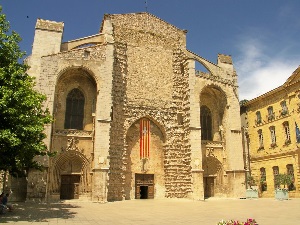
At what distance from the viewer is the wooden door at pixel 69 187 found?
68.8 feet

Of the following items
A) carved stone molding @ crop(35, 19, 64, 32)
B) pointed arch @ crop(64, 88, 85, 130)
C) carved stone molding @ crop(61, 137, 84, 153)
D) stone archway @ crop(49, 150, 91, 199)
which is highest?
carved stone molding @ crop(35, 19, 64, 32)

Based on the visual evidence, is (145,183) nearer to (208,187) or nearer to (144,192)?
(144,192)

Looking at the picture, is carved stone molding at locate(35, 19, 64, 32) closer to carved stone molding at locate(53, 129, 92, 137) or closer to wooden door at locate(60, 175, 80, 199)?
carved stone molding at locate(53, 129, 92, 137)

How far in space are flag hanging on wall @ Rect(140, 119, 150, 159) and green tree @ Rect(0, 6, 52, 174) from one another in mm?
10718

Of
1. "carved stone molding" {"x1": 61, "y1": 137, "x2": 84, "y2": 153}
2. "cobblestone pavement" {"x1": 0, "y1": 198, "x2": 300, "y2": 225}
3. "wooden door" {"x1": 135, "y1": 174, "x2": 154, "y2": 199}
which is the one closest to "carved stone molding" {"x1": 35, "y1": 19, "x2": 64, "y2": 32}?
"carved stone molding" {"x1": 61, "y1": 137, "x2": 84, "y2": 153}

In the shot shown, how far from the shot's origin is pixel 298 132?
25.0m

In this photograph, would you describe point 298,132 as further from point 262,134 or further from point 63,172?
point 63,172

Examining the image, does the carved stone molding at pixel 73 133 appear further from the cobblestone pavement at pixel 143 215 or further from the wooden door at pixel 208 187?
the wooden door at pixel 208 187

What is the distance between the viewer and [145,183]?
23562 mm

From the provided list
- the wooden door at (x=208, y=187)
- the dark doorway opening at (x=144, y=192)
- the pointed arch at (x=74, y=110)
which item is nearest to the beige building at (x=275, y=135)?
the wooden door at (x=208, y=187)

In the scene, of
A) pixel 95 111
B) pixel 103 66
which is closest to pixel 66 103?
pixel 95 111

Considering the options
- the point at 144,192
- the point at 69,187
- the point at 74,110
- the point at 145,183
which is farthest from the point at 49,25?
the point at 144,192

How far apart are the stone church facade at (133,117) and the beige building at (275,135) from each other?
187 inches

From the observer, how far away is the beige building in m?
26.6
